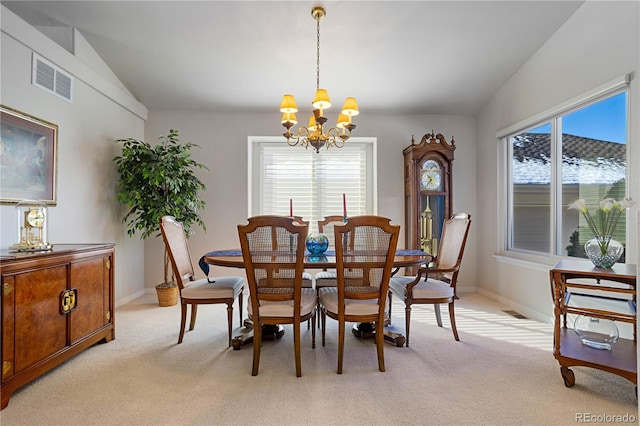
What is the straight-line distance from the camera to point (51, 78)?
2.61 m

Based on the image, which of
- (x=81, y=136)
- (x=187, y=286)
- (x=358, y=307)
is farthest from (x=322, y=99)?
(x=81, y=136)

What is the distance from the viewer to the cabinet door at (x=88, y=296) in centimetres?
219

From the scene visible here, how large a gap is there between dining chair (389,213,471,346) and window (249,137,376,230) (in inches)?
69.2

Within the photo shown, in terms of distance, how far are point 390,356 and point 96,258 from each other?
7.85 feet

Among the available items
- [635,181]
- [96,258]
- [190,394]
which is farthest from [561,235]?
[96,258]

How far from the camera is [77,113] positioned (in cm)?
294

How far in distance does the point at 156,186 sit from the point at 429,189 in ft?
10.7

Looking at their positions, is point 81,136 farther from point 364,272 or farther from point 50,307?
point 364,272

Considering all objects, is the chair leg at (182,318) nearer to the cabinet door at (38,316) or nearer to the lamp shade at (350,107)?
the cabinet door at (38,316)

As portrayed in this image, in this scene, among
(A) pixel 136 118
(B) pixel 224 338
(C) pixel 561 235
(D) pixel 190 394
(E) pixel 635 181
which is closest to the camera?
(D) pixel 190 394

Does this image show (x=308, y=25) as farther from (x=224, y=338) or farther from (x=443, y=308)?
(x=443, y=308)

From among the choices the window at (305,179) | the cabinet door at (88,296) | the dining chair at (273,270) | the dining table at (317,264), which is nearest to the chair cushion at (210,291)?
the dining table at (317,264)

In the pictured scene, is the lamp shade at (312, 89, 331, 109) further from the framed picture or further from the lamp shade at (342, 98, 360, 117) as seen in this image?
the framed picture

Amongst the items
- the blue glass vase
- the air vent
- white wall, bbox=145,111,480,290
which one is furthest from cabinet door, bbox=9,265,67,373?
white wall, bbox=145,111,480,290
